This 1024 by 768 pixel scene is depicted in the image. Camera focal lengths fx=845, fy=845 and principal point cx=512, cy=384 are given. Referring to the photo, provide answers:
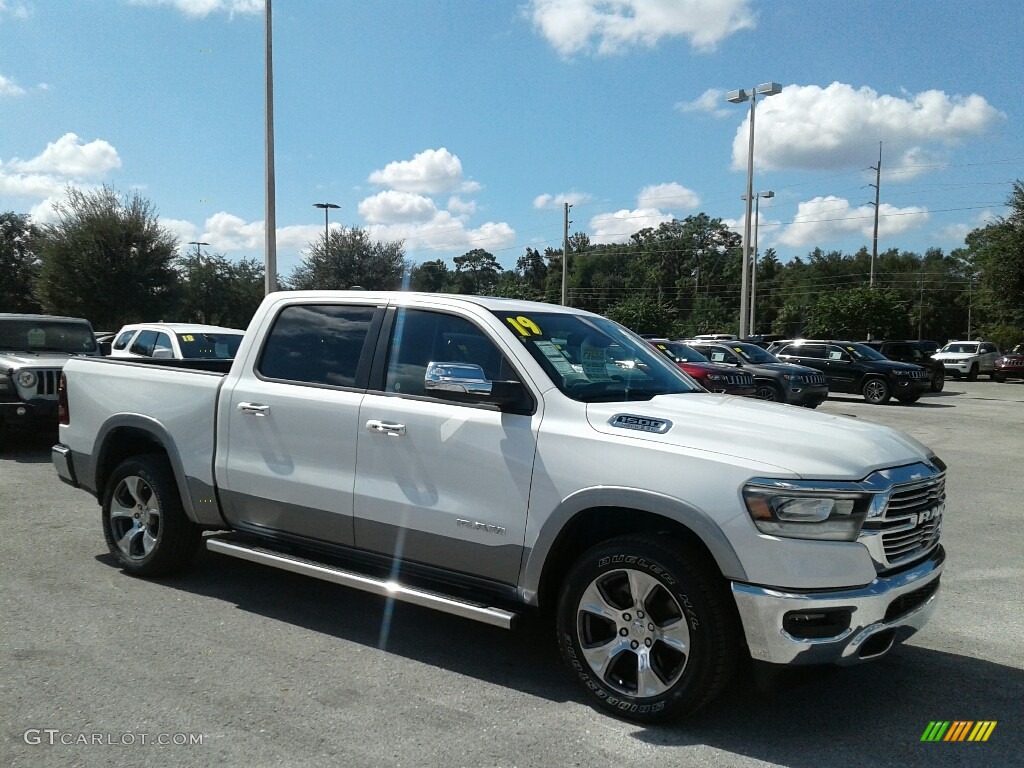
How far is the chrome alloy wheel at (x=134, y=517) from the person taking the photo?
559 cm

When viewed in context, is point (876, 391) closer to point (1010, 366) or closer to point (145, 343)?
point (1010, 366)

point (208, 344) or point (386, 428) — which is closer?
point (386, 428)

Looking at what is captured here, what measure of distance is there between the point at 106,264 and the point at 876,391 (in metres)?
26.4

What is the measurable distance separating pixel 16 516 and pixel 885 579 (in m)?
7.10

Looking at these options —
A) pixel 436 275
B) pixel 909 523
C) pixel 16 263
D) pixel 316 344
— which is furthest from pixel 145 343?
pixel 436 275

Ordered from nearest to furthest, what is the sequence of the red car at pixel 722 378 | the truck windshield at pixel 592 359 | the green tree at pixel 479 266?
the truck windshield at pixel 592 359, the red car at pixel 722 378, the green tree at pixel 479 266

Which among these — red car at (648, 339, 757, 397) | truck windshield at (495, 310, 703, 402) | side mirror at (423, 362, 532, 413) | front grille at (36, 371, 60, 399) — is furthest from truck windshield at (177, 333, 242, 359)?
side mirror at (423, 362, 532, 413)

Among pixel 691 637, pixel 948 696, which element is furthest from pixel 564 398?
pixel 948 696

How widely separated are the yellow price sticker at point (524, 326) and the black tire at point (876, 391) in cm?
2086

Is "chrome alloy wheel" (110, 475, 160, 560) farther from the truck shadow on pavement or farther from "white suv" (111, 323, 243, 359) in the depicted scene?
"white suv" (111, 323, 243, 359)

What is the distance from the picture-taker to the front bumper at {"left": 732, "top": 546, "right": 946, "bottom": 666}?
3.32 metres

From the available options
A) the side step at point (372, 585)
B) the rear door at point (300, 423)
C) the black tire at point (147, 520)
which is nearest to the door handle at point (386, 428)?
the rear door at point (300, 423)

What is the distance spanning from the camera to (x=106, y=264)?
30.9 meters

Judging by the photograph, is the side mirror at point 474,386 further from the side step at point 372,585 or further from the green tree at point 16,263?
the green tree at point 16,263
